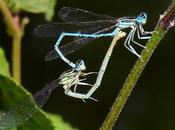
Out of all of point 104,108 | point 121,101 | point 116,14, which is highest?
point 121,101

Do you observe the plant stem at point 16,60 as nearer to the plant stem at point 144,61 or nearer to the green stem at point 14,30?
the green stem at point 14,30

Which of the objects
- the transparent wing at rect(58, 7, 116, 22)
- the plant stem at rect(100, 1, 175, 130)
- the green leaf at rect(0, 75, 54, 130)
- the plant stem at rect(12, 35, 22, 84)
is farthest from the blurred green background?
the plant stem at rect(100, 1, 175, 130)

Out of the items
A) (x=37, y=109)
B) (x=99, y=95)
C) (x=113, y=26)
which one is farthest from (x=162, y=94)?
(x=37, y=109)

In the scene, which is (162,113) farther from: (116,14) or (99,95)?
(116,14)

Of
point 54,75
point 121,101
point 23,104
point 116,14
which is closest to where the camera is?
point 121,101

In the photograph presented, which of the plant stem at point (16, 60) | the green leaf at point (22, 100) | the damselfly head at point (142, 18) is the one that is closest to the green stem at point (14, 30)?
the plant stem at point (16, 60)

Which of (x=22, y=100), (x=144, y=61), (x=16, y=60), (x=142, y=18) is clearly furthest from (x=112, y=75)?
(x=144, y=61)

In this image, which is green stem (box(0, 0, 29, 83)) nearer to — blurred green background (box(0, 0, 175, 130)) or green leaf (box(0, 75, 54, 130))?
green leaf (box(0, 75, 54, 130))

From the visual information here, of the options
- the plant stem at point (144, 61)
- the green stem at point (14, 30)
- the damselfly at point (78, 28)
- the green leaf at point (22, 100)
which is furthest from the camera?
the green stem at point (14, 30)
